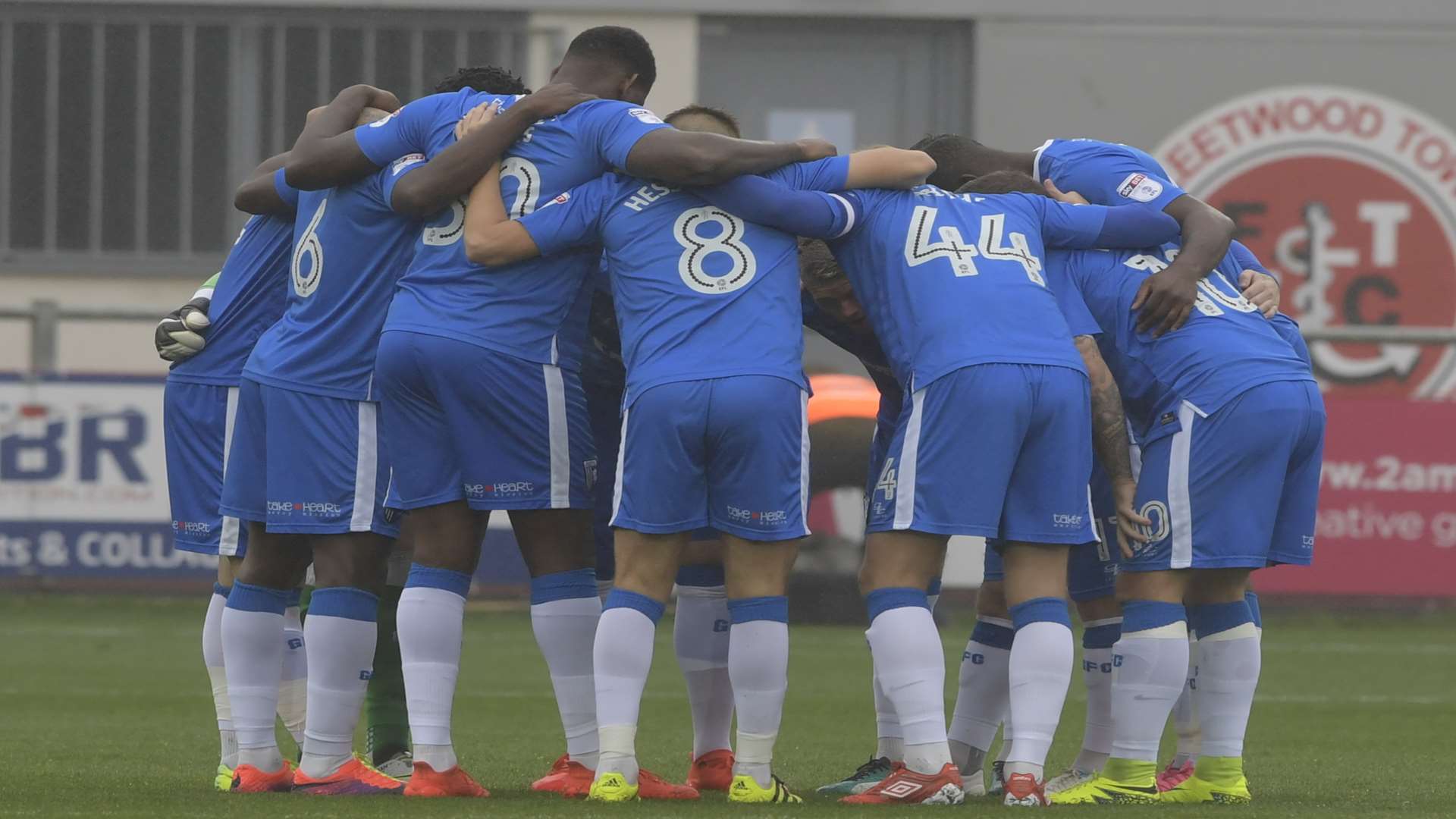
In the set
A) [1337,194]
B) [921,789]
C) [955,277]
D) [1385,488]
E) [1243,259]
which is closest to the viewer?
[921,789]

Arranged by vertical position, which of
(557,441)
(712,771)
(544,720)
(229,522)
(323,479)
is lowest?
(544,720)

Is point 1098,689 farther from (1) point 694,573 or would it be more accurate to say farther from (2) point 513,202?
(2) point 513,202

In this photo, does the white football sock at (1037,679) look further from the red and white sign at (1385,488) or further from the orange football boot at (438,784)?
the red and white sign at (1385,488)

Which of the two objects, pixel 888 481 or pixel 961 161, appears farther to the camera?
pixel 961 161

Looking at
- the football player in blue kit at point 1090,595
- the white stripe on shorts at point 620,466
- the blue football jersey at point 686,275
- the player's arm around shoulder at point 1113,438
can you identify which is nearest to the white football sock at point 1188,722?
the football player in blue kit at point 1090,595

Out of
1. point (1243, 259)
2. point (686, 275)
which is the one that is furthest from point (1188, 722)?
point (686, 275)

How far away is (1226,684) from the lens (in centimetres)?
565

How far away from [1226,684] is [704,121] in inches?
84.5

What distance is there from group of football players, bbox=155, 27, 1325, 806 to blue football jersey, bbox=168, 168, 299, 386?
0.74 feet

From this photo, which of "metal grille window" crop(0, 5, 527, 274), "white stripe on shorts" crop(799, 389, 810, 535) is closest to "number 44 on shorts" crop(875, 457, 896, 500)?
"white stripe on shorts" crop(799, 389, 810, 535)

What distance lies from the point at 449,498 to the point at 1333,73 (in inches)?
506

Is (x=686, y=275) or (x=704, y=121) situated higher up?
(x=704, y=121)

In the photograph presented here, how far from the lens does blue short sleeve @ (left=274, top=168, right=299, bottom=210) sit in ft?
19.5

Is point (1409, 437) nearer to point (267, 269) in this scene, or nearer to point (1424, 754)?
point (1424, 754)
